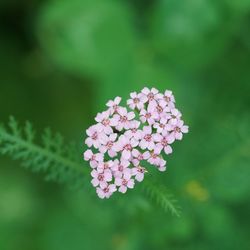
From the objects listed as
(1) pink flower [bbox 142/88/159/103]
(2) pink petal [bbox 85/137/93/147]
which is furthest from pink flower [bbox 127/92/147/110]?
(2) pink petal [bbox 85/137/93/147]

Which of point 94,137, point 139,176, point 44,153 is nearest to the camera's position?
point 139,176

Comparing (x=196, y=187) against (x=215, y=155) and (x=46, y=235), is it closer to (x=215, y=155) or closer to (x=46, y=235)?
(x=215, y=155)

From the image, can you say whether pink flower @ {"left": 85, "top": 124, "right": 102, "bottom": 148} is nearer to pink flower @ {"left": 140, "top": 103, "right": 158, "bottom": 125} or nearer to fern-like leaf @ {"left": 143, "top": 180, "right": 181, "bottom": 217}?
pink flower @ {"left": 140, "top": 103, "right": 158, "bottom": 125}

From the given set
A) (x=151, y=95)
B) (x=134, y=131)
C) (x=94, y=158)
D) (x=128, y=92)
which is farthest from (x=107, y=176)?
(x=128, y=92)

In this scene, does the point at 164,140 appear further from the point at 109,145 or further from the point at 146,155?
the point at 109,145

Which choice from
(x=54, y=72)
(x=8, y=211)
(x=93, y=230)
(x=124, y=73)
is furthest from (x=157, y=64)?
(x=8, y=211)

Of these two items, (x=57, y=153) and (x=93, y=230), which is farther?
(x=93, y=230)

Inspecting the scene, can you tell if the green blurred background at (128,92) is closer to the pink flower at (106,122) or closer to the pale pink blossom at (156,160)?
the pale pink blossom at (156,160)
